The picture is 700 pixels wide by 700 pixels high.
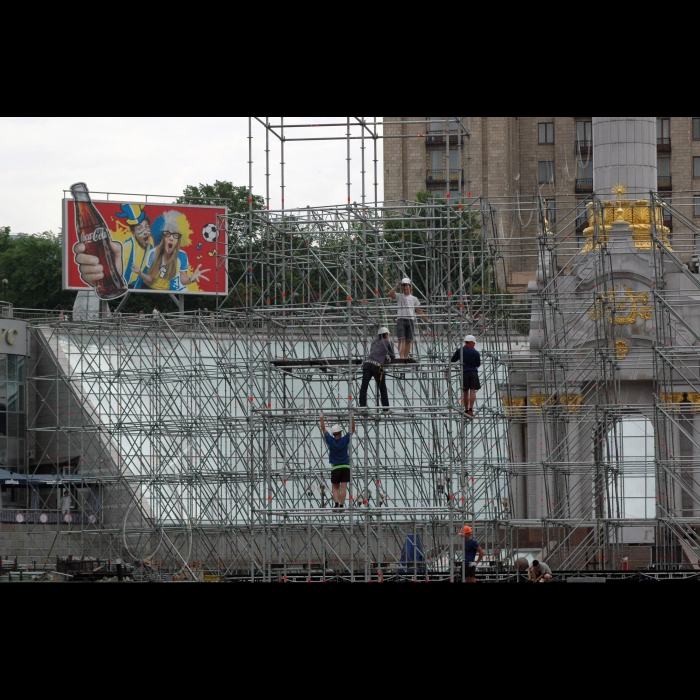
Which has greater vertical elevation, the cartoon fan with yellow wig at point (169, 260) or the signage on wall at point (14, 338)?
the cartoon fan with yellow wig at point (169, 260)

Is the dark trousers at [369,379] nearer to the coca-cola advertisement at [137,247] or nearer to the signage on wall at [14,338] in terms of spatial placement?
the signage on wall at [14,338]

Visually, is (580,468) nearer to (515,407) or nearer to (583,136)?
(515,407)

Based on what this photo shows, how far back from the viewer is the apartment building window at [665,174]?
4087 inches

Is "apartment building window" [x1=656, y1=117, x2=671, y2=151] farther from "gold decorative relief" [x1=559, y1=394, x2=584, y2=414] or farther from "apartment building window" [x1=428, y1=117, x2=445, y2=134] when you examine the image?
"gold decorative relief" [x1=559, y1=394, x2=584, y2=414]

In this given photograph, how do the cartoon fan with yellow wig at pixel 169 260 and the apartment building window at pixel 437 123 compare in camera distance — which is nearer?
the apartment building window at pixel 437 123

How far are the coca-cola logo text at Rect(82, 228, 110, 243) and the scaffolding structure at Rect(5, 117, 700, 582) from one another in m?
10.3

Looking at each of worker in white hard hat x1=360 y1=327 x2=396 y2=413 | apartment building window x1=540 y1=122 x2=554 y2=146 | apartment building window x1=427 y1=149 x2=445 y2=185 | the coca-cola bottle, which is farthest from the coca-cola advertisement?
apartment building window x1=540 y1=122 x2=554 y2=146

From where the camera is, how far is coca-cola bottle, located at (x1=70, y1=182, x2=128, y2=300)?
68.4 meters

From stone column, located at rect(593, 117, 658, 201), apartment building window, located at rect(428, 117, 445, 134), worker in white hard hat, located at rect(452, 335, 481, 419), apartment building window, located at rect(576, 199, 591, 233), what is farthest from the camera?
stone column, located at rect(593, 117, 658, 201)

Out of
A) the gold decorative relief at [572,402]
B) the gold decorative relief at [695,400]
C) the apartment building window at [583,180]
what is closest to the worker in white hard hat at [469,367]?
the gold decorative relief at [572,402]

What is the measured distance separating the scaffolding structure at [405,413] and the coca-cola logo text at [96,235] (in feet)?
33.7

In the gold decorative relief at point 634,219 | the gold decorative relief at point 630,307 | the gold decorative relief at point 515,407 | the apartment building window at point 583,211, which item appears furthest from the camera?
the gold decorative relief at point 634,219
